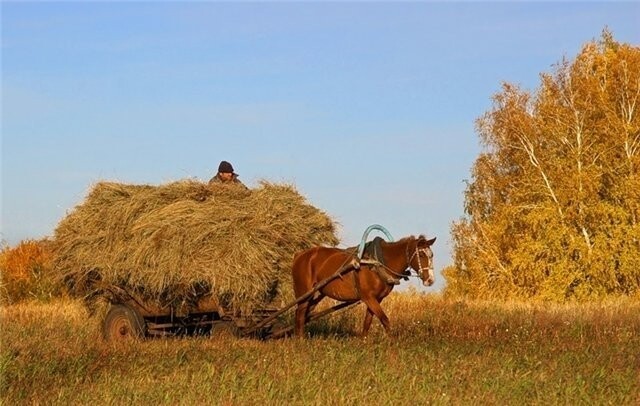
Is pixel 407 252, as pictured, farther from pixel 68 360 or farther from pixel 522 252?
pixel 522 252

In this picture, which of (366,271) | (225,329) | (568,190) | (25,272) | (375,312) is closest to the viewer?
(225,329)

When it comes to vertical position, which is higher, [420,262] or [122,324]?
[420,262]

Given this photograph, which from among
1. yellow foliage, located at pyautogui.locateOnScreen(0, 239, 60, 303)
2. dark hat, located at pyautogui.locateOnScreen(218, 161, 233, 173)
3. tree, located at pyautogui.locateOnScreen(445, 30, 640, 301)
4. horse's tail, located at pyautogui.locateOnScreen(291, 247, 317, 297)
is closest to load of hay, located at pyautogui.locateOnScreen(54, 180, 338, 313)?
horse's tail, located at pyautogui.locateOnScreen(291, 247, 317, 297)

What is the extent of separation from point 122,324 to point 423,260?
434 centimetres

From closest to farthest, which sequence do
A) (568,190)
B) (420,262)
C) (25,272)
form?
(420,262) → (25,272) → (568,190)

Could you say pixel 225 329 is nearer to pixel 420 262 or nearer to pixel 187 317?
pixel 187 317

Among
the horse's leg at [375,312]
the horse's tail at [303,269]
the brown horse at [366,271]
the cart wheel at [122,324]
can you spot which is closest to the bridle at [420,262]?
A: the brown horse at [366,271]

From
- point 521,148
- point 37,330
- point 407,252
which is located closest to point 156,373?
point 407,252

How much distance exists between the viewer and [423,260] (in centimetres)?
1462

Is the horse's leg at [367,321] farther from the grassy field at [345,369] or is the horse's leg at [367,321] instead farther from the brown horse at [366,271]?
the grassy field at [345,369]

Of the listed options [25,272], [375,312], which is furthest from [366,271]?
[25,272]

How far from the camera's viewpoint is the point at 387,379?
10.3 meters

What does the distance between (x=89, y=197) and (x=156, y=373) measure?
5.23 meters

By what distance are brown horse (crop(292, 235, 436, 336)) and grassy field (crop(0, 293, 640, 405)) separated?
664mm
